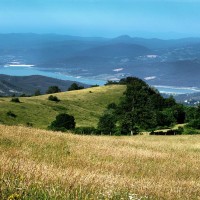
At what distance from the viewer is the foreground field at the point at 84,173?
6410 millimetres

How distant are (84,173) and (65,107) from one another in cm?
10908

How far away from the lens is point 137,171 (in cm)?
1368

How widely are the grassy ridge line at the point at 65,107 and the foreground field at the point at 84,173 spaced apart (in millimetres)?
69521

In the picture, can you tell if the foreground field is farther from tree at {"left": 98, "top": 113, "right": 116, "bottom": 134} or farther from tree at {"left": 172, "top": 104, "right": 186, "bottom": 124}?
tree at {"left": 172, "top": 104, "right": 186, "bottom": 124}

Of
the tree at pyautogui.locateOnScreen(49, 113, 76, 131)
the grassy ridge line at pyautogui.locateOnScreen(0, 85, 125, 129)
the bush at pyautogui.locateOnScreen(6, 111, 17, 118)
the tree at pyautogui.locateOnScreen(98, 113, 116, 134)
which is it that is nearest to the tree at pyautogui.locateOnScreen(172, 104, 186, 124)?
the grassy ridge line at pyautogui.locateOnScreen(0, 85, 125, 129)

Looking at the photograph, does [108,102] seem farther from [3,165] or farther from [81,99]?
[3,165]

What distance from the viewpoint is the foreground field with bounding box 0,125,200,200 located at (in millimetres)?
6410

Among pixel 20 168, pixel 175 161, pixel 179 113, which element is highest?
pixel 20 168

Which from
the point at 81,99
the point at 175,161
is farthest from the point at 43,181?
the point at 81,99

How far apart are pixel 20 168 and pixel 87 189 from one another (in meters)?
1.88

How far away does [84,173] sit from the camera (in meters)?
9.66

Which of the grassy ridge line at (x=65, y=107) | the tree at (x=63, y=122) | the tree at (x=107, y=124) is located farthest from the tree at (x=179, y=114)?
the tree at (x=63, y=122)

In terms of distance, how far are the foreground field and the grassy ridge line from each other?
69.5 m

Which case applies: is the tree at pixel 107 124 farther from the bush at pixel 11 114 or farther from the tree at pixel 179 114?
the tree at pixel 179 114
